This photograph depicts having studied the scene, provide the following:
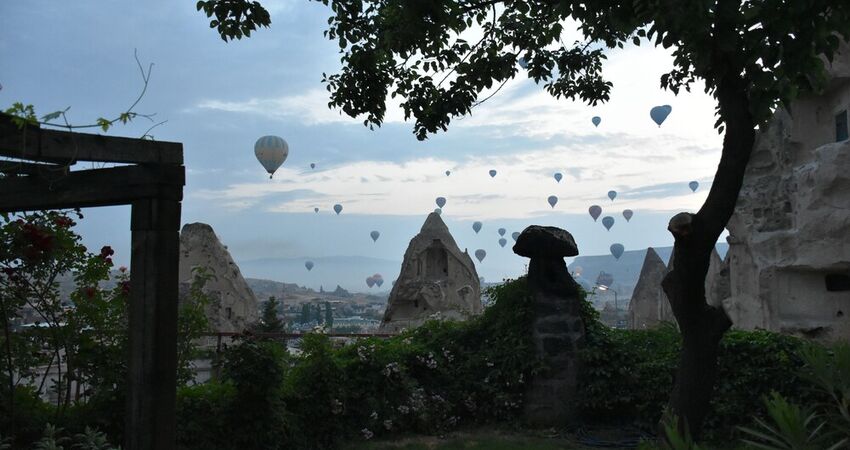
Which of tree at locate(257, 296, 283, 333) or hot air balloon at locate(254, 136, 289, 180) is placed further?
hot air balloon at locate(254, 136, 289, 180)

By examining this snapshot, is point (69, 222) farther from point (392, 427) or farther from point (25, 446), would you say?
point (392, 427)

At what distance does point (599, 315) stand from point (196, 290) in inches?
224

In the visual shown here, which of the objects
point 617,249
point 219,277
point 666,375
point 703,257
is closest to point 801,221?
point 666,375

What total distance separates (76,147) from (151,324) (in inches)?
41.8

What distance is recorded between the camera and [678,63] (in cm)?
665

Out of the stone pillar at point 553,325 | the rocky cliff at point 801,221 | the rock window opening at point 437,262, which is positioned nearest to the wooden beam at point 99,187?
the stone pillar at point 553,325

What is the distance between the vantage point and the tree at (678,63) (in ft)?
14.5

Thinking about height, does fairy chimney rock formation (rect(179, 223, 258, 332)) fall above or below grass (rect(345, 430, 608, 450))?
above

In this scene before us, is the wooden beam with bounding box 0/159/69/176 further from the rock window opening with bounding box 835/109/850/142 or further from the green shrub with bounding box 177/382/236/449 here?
the rock window opening with bounding box 835/109/850/142

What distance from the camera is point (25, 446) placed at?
Answer: 598 centimetres

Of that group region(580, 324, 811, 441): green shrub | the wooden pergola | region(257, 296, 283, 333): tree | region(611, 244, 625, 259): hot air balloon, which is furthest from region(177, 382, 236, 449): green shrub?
region(611, 244, 625, 259): hot air balloon

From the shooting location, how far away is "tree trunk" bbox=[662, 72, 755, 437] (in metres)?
5.18

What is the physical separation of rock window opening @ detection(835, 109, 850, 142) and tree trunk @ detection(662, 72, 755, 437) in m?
8.62

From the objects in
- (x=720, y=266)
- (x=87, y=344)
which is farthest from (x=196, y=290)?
(x=720, y=266)
